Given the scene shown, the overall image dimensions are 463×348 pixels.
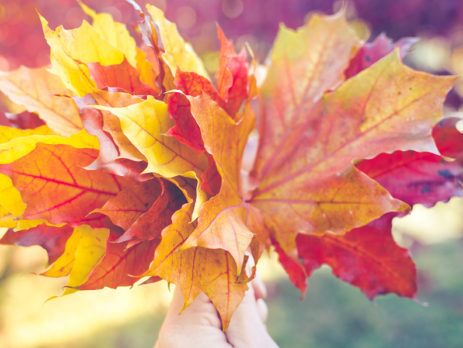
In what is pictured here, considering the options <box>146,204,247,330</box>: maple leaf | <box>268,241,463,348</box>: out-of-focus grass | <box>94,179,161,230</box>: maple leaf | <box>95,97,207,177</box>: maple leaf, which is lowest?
<box>268,241,463,348</box>: out-of-focus grass

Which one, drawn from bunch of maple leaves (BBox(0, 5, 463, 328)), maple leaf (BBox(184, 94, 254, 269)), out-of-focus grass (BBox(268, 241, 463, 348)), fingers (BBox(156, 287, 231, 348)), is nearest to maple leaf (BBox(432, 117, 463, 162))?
bunch of maple leaves (BBox(0, 5, 463, 328))

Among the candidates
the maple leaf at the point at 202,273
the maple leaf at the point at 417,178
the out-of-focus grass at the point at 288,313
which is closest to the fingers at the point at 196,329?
the maple leaf at the point at 202,273

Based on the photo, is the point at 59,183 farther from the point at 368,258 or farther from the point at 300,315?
the point at 300,315

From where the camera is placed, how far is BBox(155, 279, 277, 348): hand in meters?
0.72

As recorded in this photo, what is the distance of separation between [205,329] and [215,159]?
23 centimetres

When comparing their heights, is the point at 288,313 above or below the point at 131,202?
below

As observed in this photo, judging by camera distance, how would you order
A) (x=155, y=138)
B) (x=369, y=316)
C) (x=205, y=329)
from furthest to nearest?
(x=369, y=316), (x=205, y=329), (x=155, y=138)

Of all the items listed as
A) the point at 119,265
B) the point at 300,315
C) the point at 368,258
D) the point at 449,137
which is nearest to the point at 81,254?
the point at 119,265

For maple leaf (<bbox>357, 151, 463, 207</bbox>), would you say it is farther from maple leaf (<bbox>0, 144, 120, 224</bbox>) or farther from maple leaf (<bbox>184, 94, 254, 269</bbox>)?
maple leaf (<bbox>0, 144, 120, 224</bbox>)

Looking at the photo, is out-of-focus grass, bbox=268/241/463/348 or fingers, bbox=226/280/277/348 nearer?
fingers, bbox=226/280/277/348

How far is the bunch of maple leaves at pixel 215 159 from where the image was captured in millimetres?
608

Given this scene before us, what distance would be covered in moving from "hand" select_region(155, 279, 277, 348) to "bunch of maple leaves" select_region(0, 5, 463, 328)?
0.26 ft

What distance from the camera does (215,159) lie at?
0.62 meters

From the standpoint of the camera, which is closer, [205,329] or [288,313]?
[205,329]
